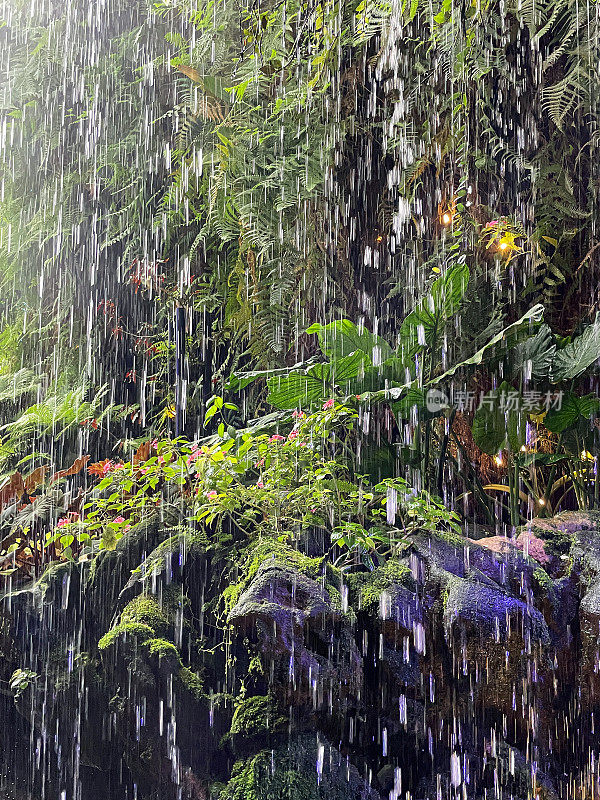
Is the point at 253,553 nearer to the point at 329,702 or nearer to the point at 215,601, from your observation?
the point at 215,601

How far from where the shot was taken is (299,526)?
2191mm

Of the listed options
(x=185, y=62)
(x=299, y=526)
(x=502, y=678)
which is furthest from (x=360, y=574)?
(x=185, y=62)

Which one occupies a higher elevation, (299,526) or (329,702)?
(299,526)

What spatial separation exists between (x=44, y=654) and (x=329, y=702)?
1105 millimetres

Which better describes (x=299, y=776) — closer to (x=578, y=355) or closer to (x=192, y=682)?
(x=192, y=682)

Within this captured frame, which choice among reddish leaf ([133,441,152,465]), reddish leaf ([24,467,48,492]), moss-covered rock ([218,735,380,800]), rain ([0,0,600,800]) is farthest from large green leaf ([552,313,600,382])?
reddish leaf ([24,467,48,492])

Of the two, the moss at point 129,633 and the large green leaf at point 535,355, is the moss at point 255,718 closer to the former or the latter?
the moss at point 129,633

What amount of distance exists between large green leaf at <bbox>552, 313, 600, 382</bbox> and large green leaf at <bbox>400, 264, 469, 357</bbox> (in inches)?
17.1

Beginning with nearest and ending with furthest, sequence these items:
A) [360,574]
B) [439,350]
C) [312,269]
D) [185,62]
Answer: [360,574]
[439,350]
[312,269]
[185,62]

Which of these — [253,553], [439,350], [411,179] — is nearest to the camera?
[253,553]

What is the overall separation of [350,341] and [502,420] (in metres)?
0.63

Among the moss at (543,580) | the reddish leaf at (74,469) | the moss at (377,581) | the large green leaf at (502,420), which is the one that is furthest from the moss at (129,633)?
the reddish leaf at (74,469)

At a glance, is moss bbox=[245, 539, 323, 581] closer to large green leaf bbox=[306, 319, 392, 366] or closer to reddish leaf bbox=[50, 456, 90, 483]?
large green leaf bbox=[306, 319, 392, 366]

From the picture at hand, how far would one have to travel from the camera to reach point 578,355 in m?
2.30
